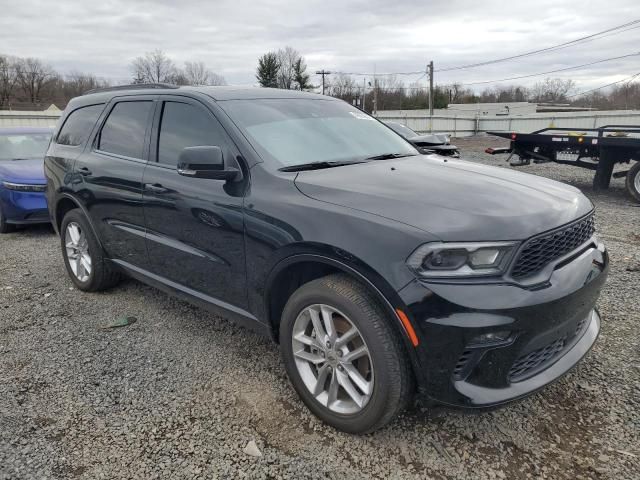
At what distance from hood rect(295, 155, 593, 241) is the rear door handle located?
1144 millimetres

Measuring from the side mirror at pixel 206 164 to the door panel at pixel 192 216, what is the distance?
0.36 feet

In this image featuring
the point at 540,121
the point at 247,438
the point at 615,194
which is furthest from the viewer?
the point at 540,121

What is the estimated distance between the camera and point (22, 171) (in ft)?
23.1

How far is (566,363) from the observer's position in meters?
2.46

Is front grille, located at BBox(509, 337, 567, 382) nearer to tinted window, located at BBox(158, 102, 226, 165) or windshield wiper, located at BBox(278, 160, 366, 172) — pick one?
windshield wiper, located at BBox(278, 160, 366, 172)

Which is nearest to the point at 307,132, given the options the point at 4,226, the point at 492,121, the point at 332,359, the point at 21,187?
the point at 332,359

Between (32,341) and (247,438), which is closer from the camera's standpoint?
(247,438)

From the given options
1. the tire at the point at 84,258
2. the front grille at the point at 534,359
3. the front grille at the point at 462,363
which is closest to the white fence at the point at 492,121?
the tire at the point at 84,258

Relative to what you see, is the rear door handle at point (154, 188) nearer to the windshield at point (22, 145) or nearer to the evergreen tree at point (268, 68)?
the windshield at point (22, 145)

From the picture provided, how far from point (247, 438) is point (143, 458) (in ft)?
1.71

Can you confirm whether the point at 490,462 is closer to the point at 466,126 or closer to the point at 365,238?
the point at 365,238

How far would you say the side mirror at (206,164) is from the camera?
2.79 meters

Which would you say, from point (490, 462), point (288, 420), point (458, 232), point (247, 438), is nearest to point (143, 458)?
point (247, 438)

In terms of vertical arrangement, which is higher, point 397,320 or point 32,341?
point 397,320
